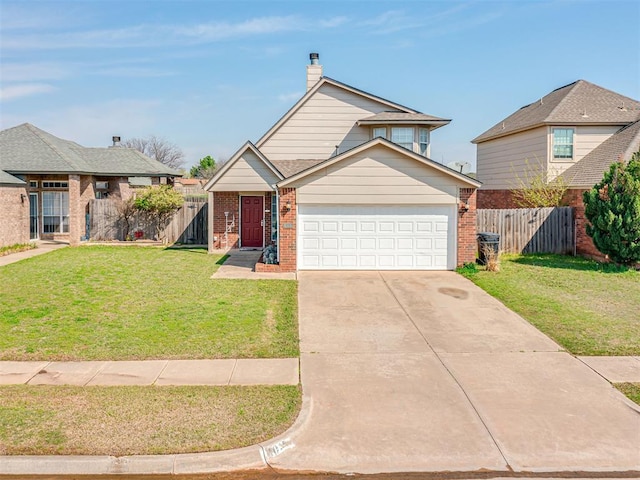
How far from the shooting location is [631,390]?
7.39m

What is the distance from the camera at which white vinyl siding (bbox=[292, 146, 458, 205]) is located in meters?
16.3

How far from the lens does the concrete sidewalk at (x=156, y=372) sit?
751 centimetres

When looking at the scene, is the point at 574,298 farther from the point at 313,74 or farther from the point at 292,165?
the point at 313,74

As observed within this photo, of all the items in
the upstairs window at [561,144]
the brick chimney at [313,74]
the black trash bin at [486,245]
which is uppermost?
the brick chimney at [313,74]

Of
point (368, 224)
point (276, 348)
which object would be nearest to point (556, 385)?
point (276, 348)

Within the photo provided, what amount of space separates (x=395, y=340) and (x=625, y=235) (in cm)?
1033

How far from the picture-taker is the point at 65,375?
773 cm

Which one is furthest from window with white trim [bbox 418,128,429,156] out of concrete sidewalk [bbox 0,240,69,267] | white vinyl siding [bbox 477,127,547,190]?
concrete sidewalk [bbox 0,240,69,267]

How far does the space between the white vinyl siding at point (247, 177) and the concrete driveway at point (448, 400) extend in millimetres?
9303

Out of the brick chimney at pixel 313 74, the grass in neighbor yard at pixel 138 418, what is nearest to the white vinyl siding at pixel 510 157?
the brick chimney at pixel 313 74

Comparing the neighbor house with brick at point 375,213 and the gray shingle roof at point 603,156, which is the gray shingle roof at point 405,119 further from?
the gray shingle roof at point 603,156

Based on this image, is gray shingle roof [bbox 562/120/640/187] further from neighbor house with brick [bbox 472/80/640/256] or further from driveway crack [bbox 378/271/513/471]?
driveway crack [bbox 378/271/513/471]

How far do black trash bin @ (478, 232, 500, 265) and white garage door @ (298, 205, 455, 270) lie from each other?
98cm

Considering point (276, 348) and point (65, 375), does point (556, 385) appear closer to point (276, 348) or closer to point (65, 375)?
point (276, 348)
